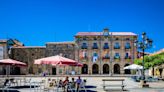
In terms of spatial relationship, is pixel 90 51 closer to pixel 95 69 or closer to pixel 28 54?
pixel 95 69

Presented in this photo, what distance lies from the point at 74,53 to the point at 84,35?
3986 mm

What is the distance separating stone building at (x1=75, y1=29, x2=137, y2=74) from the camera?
62938 millimetres

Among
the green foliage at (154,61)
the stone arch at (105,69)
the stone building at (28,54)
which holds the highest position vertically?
the stone building at (28,54)

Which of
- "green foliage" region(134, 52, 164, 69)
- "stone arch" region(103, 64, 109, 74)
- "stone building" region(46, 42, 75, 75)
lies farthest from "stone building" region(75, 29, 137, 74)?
"green foliage" region(134, 52, 164, 69)

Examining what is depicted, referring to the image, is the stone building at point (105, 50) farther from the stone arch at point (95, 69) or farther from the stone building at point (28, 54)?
the stone building at point (28, 54)

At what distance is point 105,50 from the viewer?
63250 mm

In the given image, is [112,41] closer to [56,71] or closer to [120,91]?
[56,71]

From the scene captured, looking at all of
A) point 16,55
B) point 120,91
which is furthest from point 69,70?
point 120,91

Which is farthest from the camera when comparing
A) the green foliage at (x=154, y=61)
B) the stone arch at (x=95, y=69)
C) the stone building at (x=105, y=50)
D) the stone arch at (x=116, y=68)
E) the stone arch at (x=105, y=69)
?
the stone arch at (x=105, y=69)

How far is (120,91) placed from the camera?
20641 mm

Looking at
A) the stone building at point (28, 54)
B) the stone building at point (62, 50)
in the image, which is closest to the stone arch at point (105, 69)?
the stone building at point (62, 50)

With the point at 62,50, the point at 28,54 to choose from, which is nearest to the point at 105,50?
the point at 62,50

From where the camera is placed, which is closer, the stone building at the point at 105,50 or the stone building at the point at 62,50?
the stone building at the point at 62,50

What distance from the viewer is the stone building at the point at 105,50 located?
62.9 metres
